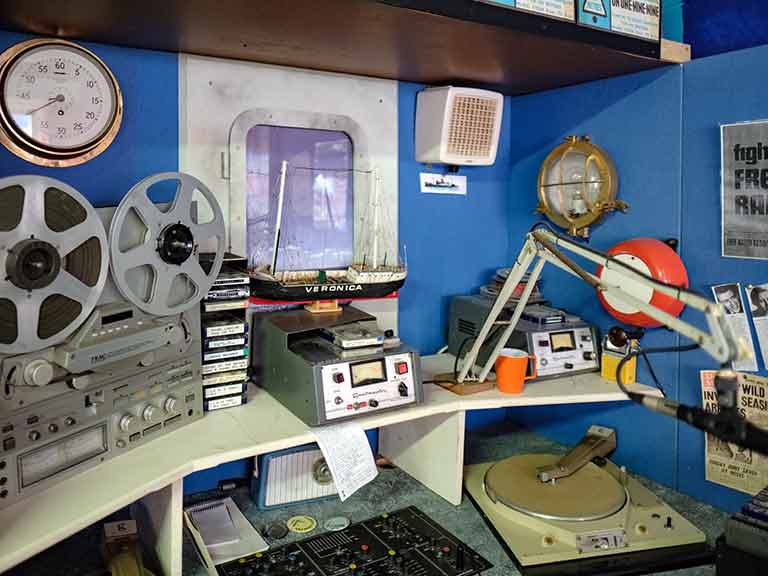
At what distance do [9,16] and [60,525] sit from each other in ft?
3.71

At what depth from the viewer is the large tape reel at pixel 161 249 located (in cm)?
143

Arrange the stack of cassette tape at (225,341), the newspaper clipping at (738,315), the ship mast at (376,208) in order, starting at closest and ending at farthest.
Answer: the stack of cassette tape at (225,341)
the newspaper clipping at (738,315)
the ship mast at (376,208)

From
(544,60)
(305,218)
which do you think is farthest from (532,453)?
(544,60)

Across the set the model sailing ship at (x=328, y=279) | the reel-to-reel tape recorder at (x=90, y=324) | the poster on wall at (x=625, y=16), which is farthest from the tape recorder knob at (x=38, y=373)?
the poster on wall at (x=625, y=16)

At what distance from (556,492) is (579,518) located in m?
0.16

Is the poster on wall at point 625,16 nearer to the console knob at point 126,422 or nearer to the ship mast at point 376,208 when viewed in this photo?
the ship mast at point 376,208

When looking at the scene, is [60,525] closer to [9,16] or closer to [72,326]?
[72,326]

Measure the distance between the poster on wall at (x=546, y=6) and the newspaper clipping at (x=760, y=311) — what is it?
2.85 ft

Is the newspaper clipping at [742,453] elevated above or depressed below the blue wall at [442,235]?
below

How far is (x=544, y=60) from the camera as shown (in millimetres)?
1933

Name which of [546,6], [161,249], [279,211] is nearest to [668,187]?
[546,6]

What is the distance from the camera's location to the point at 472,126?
2289mm

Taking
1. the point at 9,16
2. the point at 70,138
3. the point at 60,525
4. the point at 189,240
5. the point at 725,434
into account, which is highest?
the point at 9,16

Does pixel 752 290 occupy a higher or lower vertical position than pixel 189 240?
lower
